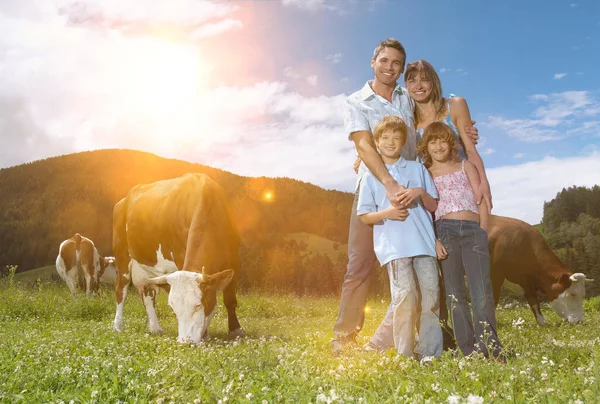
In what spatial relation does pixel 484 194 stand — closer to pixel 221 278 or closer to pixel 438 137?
pixel 438 137

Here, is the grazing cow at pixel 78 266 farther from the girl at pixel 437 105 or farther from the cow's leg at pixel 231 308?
the girl at pixel 437 105

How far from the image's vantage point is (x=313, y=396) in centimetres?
381

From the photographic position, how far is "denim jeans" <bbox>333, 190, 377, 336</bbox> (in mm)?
6207

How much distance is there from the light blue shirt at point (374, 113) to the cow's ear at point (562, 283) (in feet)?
28.8

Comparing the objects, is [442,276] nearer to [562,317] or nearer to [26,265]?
[562,317]

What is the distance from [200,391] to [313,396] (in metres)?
0.98

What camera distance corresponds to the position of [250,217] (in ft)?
88.4

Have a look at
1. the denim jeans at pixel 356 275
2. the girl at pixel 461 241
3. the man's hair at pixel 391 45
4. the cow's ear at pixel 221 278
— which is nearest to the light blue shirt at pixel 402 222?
the girl at pixel 461 241

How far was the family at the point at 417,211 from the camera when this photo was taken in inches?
207

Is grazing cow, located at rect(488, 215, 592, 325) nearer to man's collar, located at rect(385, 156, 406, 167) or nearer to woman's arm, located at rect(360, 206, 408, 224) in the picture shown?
man's collar, located at rect(385, 156, 406, 167)

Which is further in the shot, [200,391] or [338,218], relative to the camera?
[338,218]

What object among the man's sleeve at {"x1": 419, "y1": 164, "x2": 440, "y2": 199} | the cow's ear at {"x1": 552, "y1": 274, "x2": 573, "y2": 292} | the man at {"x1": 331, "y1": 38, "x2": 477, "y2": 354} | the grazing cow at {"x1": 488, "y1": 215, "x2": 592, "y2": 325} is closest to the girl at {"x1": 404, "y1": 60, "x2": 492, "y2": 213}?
the man at {"x1": 331, "y1": 38, "x2": 477, "y2": 354}

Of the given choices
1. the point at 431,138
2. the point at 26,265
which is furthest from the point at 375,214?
the point at 26,265

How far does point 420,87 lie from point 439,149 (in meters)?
0.79
